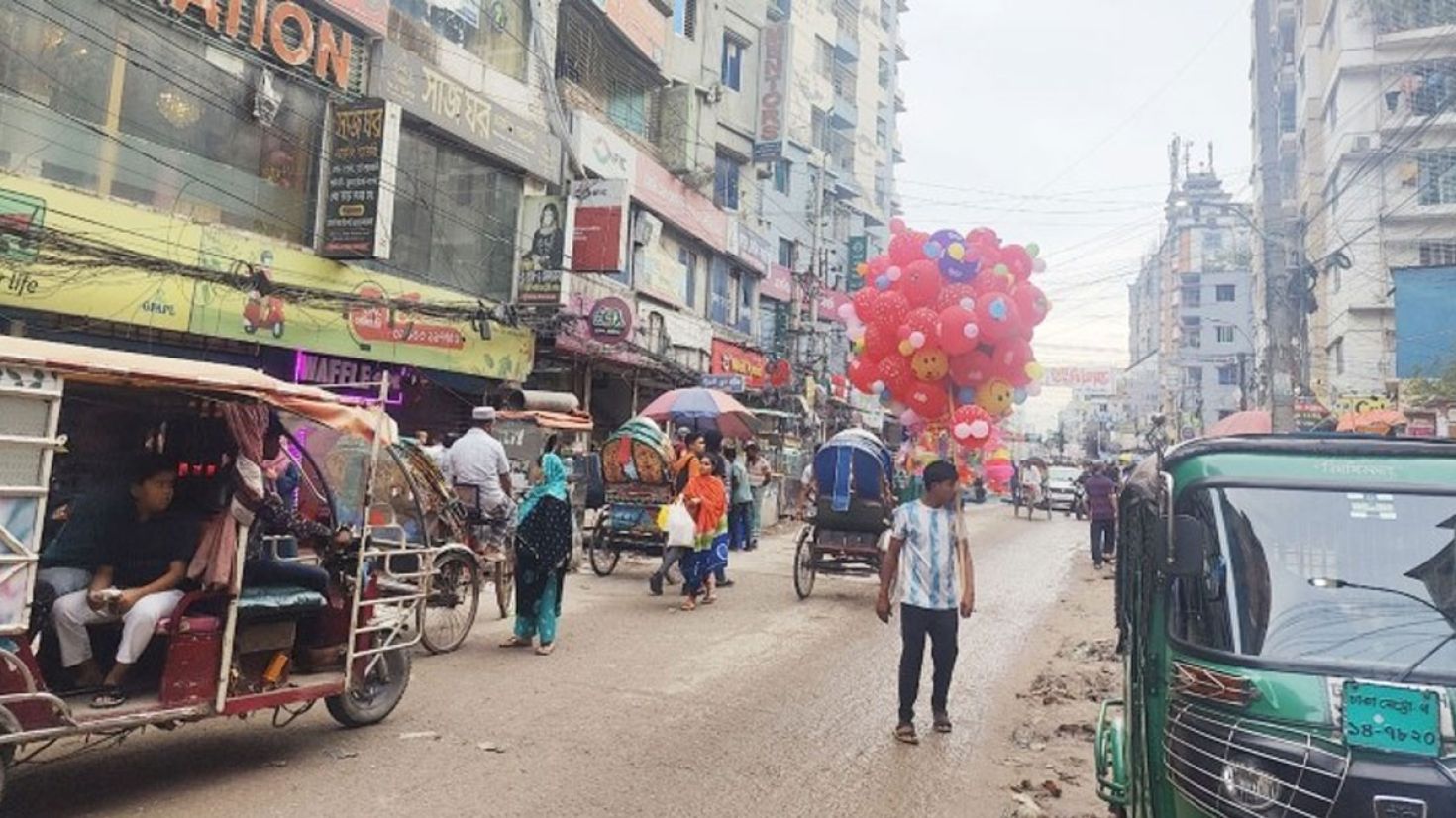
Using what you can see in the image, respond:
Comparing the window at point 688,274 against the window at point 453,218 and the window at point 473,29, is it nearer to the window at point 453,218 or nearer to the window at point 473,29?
the window at point 453,218

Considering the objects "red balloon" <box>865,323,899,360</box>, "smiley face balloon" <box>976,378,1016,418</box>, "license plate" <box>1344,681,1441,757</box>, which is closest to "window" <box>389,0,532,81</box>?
"red balloon" <box>865,323,899,360</box>

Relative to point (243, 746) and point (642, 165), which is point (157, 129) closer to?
point (243, 746)

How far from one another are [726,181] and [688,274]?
22.2 ft

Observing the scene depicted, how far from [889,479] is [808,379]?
21724mm

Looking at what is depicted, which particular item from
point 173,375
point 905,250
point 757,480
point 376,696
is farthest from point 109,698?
point 757,480

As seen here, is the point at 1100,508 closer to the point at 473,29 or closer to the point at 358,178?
the point at 358,178

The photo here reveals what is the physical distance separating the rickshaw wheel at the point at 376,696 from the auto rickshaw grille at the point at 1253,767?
15.1ft

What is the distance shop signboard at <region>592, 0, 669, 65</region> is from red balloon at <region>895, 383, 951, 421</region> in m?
14.9

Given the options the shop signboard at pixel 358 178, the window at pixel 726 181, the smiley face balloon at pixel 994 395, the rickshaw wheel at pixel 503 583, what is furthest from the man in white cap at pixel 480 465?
the window at pixel 726 181

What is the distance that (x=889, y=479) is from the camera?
12.4 m

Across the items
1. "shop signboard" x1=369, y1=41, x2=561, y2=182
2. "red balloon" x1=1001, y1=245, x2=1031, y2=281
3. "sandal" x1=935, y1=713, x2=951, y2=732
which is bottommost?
"sandal" x1=935, y1=713, x2=951, y2=732

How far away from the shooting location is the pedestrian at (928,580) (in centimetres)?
623

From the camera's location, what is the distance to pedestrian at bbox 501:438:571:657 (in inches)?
324

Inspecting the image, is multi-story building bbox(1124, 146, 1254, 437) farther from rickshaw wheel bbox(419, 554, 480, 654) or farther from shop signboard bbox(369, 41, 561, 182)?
rickshaw wheel bbox(419, 554, 480, 654)
